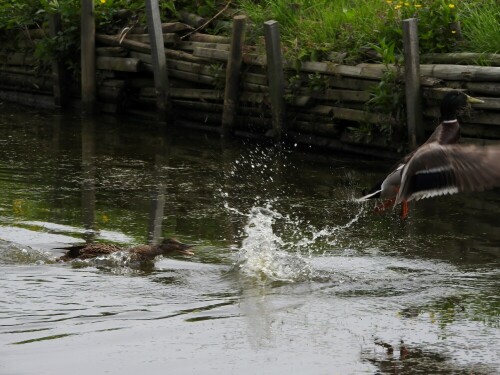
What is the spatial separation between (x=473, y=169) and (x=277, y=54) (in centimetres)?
560

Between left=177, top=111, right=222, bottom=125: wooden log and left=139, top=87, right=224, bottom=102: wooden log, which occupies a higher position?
left=139, top=87, right=224, bottom=102: wooden log

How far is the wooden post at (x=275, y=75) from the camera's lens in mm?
13500

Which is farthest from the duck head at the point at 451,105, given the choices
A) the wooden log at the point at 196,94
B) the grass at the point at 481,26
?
the wooden log at the point at 196,94

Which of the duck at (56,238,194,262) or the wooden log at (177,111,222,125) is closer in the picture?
the duck at (56,238,194,262)

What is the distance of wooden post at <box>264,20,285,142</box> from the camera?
13.5m

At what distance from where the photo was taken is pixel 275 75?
13.7m

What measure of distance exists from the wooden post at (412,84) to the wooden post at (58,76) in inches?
264

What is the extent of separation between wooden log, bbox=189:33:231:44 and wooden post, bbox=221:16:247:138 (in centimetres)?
67

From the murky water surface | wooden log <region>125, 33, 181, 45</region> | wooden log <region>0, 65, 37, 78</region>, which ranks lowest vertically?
the murky water surface

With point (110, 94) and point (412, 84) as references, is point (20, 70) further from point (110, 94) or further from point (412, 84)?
point (412, 84)

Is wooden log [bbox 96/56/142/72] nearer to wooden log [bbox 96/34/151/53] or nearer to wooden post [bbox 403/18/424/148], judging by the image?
wooden log [bbox 96/34/151/53]

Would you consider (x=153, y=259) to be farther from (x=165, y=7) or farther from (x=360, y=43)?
(x=165, y=7)

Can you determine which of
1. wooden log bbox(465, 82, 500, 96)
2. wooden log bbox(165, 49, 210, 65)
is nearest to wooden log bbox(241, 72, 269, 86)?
wooden log bbox(165, 49, 210, 65)

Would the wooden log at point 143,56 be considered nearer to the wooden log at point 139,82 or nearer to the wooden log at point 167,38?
the wooden log at point 167,38
